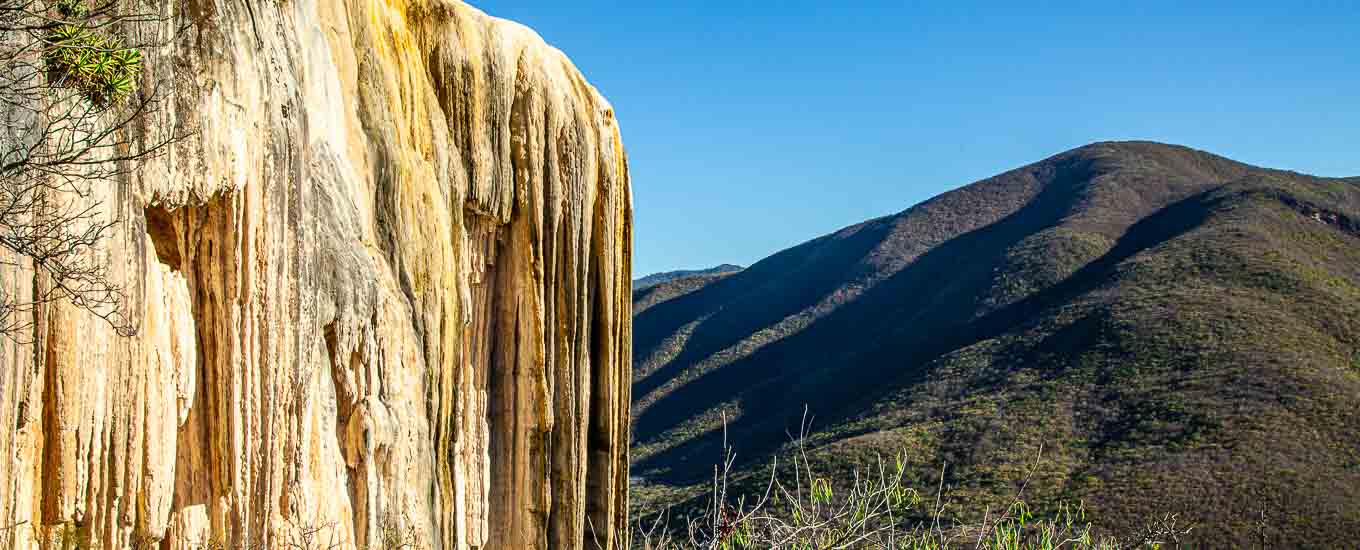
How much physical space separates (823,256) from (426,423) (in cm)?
10255

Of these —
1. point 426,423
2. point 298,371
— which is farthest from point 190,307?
point 426,423

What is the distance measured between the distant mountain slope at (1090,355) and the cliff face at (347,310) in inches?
1080

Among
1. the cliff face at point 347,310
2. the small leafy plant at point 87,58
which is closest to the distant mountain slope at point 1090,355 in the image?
the cliff face at point 347,310

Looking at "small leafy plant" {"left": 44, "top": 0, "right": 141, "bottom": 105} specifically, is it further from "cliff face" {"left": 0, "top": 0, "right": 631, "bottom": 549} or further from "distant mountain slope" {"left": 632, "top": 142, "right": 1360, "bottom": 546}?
"distant mountain slope" {"left": 632, "top": 142, "right": 1360, "bottom": 546}

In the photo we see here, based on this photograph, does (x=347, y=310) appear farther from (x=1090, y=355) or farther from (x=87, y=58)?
(x=1090, y=355)

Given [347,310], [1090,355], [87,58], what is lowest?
[1090,355]

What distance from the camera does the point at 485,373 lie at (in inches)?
457

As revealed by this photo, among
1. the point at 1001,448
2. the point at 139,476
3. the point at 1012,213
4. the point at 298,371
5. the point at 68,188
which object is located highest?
the point at 1012,213

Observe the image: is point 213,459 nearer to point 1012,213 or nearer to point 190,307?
point 190,307

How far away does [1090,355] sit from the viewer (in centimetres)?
5144

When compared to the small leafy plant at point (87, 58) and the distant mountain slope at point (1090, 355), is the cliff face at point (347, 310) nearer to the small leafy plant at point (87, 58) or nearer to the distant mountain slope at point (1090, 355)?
the small leafy plant at point (87, 58)

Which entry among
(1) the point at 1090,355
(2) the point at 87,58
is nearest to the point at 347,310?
(2) the point at 87,58

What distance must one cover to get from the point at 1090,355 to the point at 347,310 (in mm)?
47086

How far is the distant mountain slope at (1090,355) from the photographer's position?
39031mm
